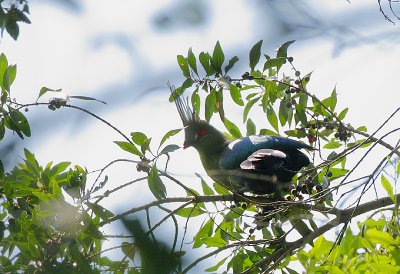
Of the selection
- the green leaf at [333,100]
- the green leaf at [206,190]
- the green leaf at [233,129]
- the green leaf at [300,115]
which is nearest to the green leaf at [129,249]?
the green leaf at [206,190]

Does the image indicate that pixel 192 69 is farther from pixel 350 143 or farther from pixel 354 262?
pixel 354 262

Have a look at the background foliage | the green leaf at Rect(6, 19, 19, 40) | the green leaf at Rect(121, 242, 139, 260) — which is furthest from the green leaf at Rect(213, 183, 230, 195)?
the green leaf at Rect(121, 242, 139, 260)

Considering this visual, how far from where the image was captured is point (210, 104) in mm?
3496

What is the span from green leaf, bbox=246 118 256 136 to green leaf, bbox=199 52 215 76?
1.83 feet

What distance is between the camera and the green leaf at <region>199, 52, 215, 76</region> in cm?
326

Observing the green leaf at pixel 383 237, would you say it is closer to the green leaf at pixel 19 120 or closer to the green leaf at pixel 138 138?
the green leaf at pixel 138 138

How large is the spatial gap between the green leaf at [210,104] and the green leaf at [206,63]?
0.12m

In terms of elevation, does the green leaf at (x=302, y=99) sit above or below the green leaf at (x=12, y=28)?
above

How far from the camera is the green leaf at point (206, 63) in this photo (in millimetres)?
3262

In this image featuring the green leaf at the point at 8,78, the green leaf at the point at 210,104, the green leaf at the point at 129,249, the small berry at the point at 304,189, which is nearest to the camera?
the green leaf at the point at 129,249

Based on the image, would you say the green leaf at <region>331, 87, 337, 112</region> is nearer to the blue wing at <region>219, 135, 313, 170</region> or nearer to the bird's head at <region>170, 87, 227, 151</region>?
the blue wing at <region>219, 135, 313, 170</region>

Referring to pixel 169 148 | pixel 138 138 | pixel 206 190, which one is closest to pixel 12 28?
pixel 169 148

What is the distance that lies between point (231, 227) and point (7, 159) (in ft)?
8.92

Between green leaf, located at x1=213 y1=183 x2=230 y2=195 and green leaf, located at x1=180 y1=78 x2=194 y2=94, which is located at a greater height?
green leaf, located at x1=180 y1=78 x2=194 y2=94
